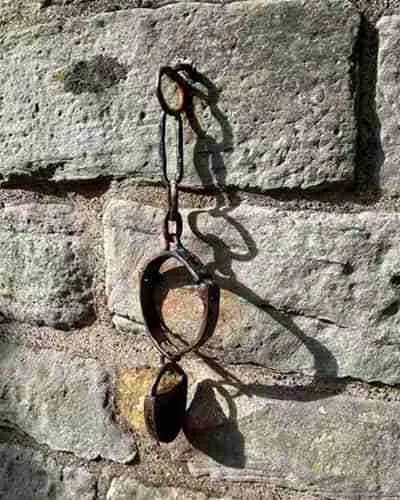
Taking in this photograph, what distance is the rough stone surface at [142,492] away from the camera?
26.4 inches

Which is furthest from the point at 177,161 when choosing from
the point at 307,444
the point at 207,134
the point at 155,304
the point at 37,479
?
the point at 37,479

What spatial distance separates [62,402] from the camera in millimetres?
737

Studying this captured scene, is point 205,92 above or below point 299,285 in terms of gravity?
above

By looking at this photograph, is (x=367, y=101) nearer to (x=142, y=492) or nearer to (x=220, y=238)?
(x=220, y=238)

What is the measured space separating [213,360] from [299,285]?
0.43 ft

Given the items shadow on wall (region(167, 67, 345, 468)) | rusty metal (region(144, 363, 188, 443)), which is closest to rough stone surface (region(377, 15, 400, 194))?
shadow on wall (region(167, 67, 345, 468))

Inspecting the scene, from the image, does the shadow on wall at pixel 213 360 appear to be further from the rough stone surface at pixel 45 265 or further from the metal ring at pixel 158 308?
the rough stone surface at pixel 45 265

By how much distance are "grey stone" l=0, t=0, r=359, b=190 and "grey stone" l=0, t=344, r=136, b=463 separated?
230 mm

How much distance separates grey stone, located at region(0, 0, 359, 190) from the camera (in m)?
0.57

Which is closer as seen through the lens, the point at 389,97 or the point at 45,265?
the point at 389,97

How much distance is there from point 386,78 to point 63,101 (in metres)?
0.34

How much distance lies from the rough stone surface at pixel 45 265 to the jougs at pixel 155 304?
4.5 inches

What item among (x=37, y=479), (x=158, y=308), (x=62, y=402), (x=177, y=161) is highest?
(x=177, y=161)

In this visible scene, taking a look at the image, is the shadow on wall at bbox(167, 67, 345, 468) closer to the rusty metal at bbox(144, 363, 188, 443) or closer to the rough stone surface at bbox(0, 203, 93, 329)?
the rusty metal at bbox(144, 363, 188, 443)
